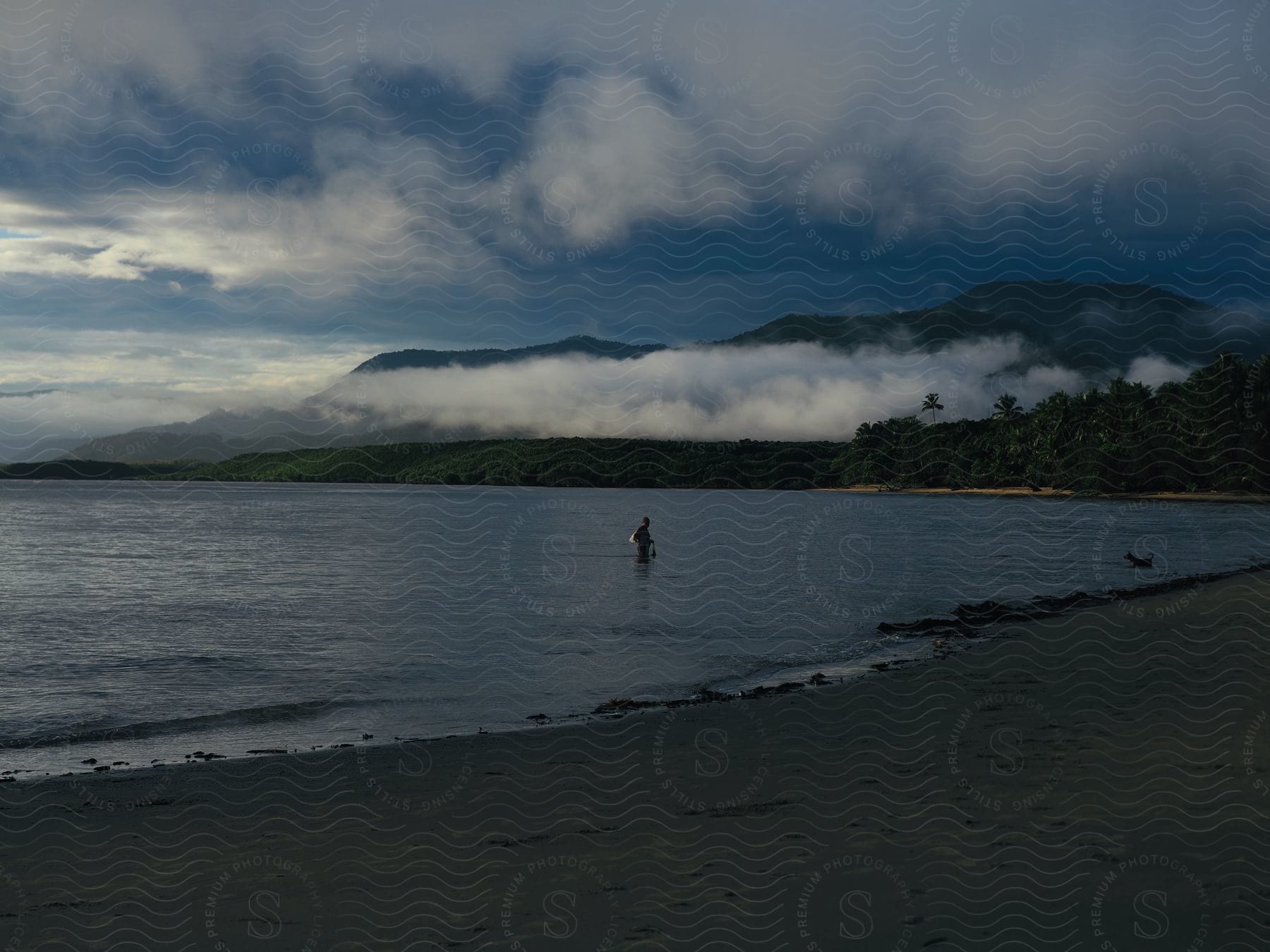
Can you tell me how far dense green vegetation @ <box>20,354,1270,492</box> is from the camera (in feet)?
347

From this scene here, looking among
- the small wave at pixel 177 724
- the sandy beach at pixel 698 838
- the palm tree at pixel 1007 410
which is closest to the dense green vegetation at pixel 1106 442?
the palm tree at pixel 1007 410

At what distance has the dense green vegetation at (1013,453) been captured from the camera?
106 m

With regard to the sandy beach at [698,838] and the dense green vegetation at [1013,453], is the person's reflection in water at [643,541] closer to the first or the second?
the sandy beach at [698,838]

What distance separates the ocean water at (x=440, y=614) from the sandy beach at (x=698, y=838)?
309cm

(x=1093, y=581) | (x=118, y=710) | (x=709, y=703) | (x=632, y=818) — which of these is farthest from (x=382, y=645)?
(x=1093, y=581)

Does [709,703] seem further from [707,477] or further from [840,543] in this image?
[707,477]

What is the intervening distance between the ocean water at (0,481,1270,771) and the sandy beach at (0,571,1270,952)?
309cm

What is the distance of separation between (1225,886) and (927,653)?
1288 centimetres

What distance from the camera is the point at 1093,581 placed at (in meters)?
35.7

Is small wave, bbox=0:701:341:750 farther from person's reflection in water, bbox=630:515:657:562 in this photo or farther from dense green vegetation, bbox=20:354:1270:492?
dense green vegetation, bbox=20:354:1270:492

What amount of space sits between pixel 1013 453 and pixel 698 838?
489 ft

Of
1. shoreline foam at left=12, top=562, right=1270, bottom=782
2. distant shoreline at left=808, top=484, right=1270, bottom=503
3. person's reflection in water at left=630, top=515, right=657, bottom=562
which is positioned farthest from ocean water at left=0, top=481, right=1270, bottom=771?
distant shoreline at left=808, top=484, right=1270, bottom=503

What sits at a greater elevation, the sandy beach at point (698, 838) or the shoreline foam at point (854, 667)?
the sandy beach at point (698, 838)

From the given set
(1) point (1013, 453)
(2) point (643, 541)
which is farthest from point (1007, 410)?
(2) point (643, 541)
